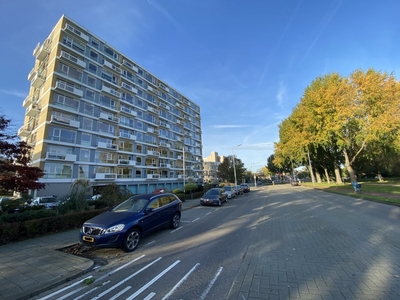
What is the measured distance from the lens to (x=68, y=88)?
95.5ft

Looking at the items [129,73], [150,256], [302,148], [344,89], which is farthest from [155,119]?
[150,256]

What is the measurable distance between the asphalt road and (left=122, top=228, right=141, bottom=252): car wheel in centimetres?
20

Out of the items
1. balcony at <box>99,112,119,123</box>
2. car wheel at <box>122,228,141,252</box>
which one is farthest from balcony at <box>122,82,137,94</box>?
car wheel at <box>122,228,141,252</box>

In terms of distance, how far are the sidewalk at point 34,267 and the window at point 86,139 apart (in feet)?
89.3

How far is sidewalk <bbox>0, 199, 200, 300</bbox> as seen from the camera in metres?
3.74

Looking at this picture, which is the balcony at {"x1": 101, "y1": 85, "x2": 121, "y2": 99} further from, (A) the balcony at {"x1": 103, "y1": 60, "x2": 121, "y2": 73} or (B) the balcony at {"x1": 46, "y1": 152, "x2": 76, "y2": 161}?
(B) the balcony at {"x1": 46, "y1": 152, "x2": 76, "y2": 161}

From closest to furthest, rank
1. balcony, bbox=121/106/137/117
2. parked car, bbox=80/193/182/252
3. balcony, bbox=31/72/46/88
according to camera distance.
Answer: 1. parked car, bbox=80/193/182/252
2. balcony, bbox=31/72/46/88
3. balcony, bbox=121/106/137/117

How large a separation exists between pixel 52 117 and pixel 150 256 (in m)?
30.1

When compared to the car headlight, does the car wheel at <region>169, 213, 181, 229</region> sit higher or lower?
lower

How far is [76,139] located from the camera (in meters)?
29.5

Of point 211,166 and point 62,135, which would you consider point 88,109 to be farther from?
point 211,166

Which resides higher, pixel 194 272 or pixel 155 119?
pixel 155 119

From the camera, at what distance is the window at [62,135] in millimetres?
26891

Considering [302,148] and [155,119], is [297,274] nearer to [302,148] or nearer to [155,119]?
[302,148]
